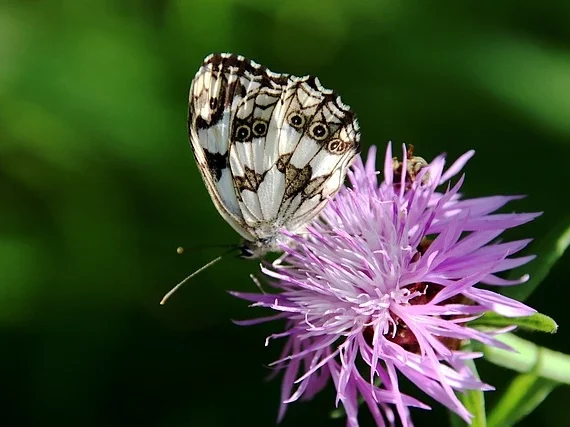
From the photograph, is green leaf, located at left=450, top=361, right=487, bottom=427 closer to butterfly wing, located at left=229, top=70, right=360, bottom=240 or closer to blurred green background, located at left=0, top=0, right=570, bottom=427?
butterfly wing, located at left=229, top=70, right=360, bottom=240

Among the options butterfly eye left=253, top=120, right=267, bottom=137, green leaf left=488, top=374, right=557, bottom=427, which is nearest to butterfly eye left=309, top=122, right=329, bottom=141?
butterfly eye left=253, top=120, right=267, bottom=137

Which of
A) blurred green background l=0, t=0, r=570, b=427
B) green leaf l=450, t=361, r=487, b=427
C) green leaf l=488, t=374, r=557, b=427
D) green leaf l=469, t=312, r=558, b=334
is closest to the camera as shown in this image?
green leaf l=469, t=312, r=558, b=334

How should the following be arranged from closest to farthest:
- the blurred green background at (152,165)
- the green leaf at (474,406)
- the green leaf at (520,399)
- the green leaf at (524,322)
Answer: the green leaf at (524,322), the green leaf at (474,406), the green leaf at (520,399), the blurred green background at (152,165)

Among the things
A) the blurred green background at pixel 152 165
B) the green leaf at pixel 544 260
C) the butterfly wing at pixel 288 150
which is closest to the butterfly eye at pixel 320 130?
the butterfly wing at pixel 288 150

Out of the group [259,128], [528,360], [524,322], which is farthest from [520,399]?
[259,128]

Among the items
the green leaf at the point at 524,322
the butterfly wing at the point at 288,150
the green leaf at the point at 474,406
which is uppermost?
the butterfly wing at the point at 288,150

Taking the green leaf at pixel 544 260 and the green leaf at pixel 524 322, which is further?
the green leaf at pixel 544 260

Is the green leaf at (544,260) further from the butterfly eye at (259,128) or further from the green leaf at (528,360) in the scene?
the butterfly eye at (259,128)

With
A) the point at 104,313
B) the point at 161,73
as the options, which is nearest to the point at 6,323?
the point at 104,313
